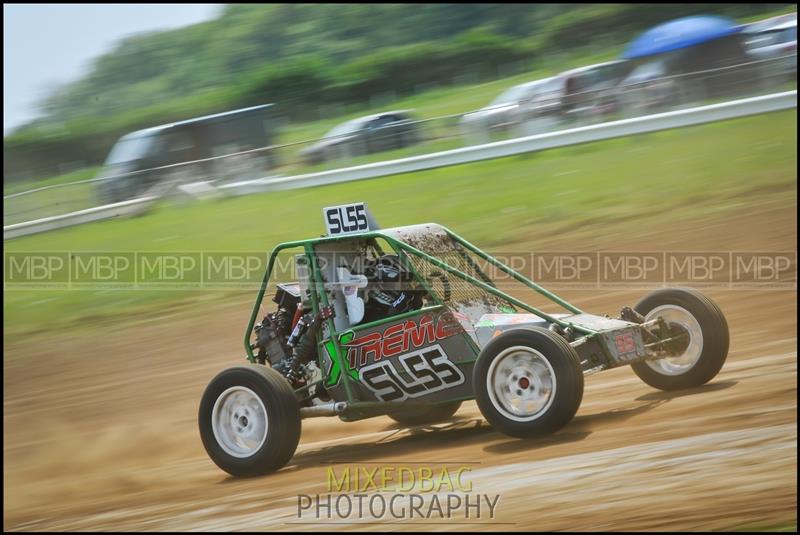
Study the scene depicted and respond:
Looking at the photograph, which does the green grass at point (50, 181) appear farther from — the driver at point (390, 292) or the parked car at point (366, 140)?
the driver at point (390, 292)

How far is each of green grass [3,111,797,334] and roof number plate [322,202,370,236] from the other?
18.5 ft

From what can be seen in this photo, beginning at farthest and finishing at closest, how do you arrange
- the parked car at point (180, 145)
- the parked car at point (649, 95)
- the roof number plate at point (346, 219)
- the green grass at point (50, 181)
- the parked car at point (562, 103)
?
the green grass at point (50, 181) < the parked car at point (180, 145) < the parked car at point (562, 103) < the parked car at point (649, 95) < the roof number plate at point (346, 219)

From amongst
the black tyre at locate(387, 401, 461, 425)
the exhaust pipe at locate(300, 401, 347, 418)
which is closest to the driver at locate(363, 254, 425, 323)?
the exhaust pipe at locate(300, 401, 347, 418)

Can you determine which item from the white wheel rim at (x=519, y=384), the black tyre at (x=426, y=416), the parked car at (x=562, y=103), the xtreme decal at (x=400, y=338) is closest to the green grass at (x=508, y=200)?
the parked car at (x=562, y=103)

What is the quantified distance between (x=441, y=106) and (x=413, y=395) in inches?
436

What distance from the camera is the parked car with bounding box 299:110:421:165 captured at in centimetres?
1447

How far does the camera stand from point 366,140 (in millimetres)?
14852

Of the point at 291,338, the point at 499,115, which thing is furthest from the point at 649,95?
the point at 291,338

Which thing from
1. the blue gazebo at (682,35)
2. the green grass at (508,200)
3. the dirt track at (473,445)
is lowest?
the dirt track at (473,445)

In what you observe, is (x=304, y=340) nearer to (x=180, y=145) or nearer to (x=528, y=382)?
(x=528, y=382)

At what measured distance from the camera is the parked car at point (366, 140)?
14.5 metres

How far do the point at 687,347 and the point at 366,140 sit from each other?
28.8 feet

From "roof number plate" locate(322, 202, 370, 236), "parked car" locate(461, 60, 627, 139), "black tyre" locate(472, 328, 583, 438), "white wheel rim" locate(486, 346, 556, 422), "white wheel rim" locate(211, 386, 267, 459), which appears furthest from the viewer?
"parked car" locate(461, 60, 627, 139)

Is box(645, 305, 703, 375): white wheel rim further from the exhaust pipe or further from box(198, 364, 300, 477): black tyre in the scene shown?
box(198, 364, 300, 477): black tyre
